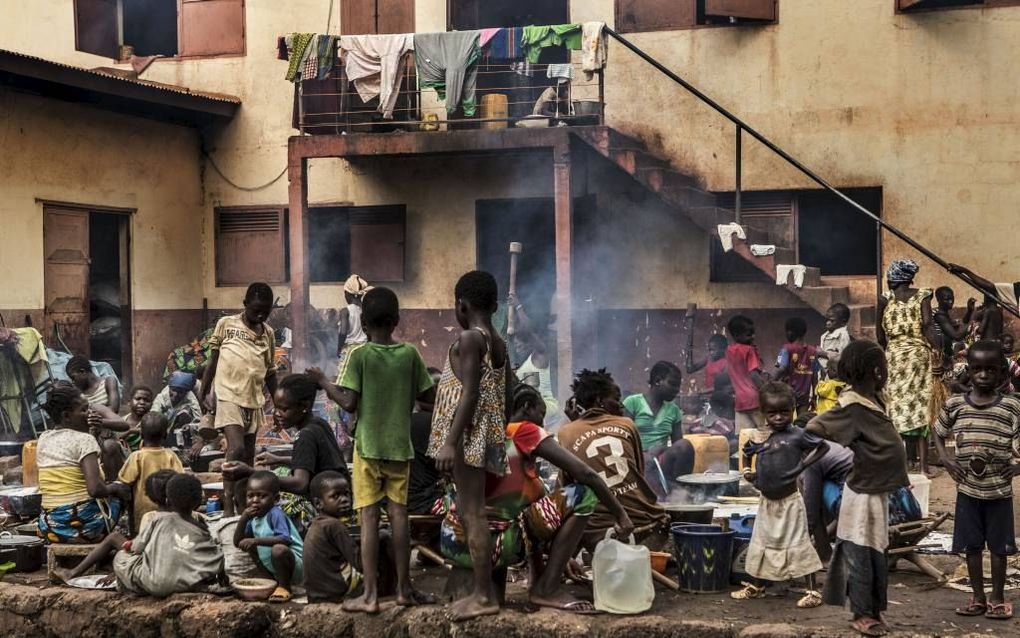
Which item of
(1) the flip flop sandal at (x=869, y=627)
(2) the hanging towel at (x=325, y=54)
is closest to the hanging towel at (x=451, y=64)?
(2) the hanging towel at (x=325, y=54)

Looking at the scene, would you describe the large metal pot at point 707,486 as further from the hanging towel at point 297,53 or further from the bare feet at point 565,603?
the hanging towel at point 297,53

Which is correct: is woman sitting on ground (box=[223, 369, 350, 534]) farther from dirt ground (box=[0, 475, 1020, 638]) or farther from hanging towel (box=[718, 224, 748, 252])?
hanging towel (box=[718, 224, 748, 252])

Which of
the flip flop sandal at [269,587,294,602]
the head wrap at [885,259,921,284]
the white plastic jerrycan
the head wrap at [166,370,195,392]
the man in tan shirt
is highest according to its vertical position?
the head wrap at [885,259,921,284]

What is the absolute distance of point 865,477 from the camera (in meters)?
6.09

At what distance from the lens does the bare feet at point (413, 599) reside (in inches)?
254

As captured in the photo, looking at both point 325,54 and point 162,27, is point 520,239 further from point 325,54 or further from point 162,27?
point 162,27

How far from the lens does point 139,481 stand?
24.5 ft

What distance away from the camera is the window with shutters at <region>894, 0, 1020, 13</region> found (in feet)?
45.5

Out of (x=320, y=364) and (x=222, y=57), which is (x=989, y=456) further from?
(x=222, y=57)

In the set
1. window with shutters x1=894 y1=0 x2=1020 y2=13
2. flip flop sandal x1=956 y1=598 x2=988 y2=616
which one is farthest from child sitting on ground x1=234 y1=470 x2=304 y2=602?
window with shutters x1=894 y1=0 x2=1020 y2=13

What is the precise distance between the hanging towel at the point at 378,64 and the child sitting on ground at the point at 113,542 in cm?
785

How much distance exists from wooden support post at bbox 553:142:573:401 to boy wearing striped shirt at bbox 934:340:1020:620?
25.3 feet

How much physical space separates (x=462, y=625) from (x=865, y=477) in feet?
6.65

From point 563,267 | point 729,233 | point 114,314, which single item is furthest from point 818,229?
point 114,314
